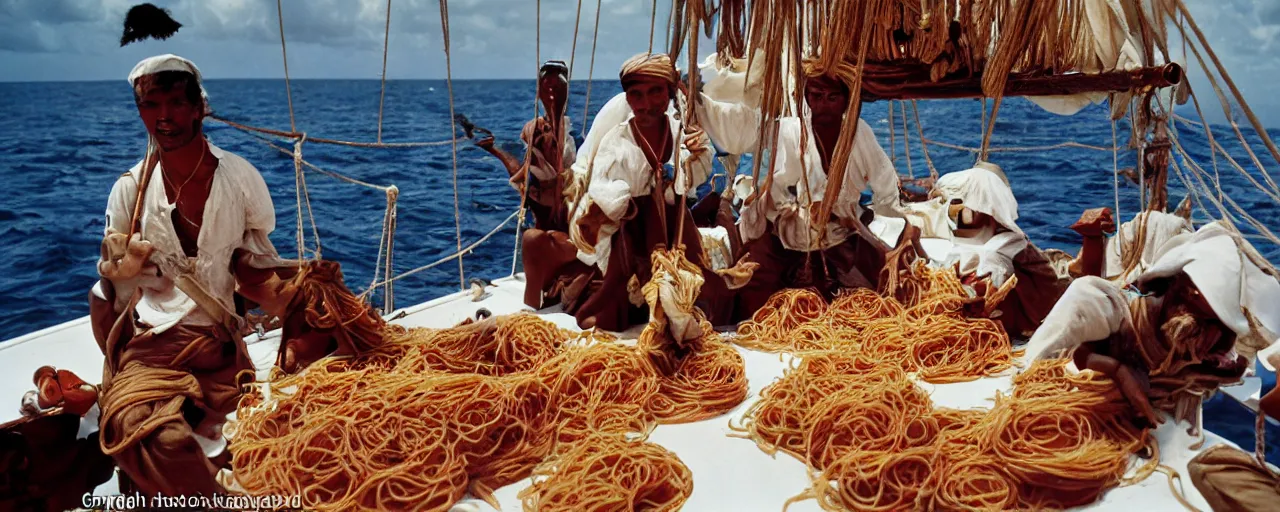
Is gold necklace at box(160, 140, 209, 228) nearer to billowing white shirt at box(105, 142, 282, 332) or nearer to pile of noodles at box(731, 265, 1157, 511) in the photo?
billowing white shirt at box(105, 142, 282, 332)

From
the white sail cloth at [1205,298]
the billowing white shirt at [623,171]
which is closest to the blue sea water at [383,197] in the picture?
the white sail cloth at [1205,298]

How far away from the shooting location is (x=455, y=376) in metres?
2.89

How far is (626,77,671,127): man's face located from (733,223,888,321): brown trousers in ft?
2.72

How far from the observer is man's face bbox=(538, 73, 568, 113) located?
4273 mm

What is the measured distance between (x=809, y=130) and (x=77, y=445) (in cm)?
295

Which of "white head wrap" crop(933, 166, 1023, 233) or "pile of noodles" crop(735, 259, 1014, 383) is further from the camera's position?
"white head wrap" crop(933, 166, 1023, 233)

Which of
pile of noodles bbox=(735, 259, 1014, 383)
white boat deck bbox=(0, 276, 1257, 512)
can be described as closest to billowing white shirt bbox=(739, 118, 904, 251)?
pile of noodles bbox=(735, 259, 1014, 383)

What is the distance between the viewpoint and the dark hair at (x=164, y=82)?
7.91ft

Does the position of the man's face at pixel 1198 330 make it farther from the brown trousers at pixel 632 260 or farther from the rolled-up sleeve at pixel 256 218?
the rolled-up sleeve at pixel 256 218

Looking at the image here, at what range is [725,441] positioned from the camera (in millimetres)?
2857

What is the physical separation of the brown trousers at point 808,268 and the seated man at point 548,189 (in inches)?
30.3

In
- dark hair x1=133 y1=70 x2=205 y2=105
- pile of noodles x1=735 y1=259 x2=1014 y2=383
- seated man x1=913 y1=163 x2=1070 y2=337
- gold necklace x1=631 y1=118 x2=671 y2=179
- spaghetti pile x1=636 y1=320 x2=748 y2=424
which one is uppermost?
dark hair x1=133 y1=70 x2=205 y2=105

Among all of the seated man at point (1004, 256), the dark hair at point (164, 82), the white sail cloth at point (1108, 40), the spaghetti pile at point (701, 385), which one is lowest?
the spaghetti pile at point (701, 385)

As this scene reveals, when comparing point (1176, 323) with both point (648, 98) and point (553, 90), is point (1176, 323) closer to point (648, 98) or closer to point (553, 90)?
point (648, 98)
